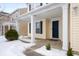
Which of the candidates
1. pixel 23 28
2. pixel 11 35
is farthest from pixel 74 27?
pixel 23 28

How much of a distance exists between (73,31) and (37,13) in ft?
11.8

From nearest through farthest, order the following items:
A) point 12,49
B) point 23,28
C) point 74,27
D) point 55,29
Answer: point 74,27 → point 12,49 → point 55,29 → point 23,28

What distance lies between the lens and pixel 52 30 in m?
12.5

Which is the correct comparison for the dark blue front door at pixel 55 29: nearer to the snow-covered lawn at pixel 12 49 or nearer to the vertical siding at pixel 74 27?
the snow-covered lawn at pixel 12 49

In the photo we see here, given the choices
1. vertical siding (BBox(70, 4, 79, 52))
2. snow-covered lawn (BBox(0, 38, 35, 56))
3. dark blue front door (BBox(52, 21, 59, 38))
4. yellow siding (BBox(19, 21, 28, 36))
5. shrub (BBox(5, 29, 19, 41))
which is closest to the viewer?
vertical siding (BBox(70, 4, 79, 52))

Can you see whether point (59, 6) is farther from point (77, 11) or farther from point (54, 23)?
point (54, 23)

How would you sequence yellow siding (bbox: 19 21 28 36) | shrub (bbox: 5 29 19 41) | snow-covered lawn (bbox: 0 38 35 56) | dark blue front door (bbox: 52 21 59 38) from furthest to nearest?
yellow siding (bbox: 19 21 28 36)
dark blue front door (bbox: 52 21 59 38)
shrub (bbox: 5 29 19 41)
snow-covered lawn (bbox: 0 38 35 56)

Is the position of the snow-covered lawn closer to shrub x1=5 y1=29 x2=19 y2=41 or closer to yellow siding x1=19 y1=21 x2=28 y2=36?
shrub x1=5 y1=29 x2=19 y2=41

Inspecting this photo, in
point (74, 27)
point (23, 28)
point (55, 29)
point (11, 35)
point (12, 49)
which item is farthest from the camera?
point (23, 28)

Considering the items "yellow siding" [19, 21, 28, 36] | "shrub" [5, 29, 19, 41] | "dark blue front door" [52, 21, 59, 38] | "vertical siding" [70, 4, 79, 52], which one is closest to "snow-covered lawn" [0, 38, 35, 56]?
"shrub" [5, 29, 19, 41]

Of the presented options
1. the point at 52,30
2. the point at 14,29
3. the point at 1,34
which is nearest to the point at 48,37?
A: the point at 52,30

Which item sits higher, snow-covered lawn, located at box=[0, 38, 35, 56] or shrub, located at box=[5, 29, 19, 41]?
shrub, located at box=[5, 29, 19, 41]

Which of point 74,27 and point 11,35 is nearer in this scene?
point 74,27

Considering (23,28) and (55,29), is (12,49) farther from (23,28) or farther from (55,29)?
(23,28)
